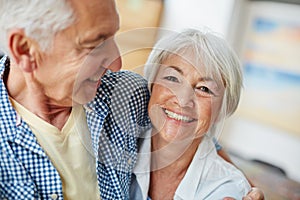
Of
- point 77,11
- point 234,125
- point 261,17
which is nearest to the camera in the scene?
point 77,11

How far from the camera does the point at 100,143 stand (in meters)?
0.74

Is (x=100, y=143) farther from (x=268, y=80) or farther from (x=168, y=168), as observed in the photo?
(x=268, y=80)

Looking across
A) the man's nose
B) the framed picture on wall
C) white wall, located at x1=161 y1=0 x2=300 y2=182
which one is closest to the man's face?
the man's nose

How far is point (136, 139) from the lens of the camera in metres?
0.79

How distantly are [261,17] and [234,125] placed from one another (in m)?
0.91

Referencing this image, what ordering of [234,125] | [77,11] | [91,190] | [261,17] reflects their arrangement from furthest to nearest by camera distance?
[234,125] → [261,17] → [91,190] → [77,11]

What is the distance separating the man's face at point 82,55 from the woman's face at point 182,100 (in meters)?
0.11

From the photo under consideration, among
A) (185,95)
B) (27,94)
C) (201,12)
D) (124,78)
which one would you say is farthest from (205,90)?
(201,12)

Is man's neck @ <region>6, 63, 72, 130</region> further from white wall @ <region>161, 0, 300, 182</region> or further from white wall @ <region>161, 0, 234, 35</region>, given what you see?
white wall @ <region>161, 0, 300, 182</region>

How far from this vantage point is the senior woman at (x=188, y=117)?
2.42 feet

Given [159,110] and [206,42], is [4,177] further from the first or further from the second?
[206,42]

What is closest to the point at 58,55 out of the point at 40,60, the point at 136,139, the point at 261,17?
the point at 40,60

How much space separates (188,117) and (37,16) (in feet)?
1.09

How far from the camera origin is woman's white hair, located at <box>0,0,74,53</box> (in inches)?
22.9
